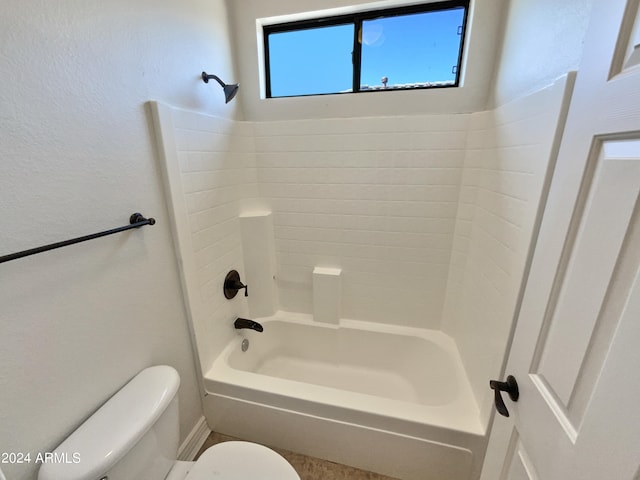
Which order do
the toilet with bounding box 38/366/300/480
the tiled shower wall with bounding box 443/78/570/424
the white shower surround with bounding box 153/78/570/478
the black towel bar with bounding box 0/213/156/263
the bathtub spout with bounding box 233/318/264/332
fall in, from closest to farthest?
1. the black towel bar with bounding box 0/213/156/263
2. the toilet with bounding box 38/366/300/480
3. the tiled shower wall with bounding box 443/78/570/424
4. the white shower surround with bounding box 153/78/570/478
5. the bathtub spout with bounding box 233/318/264/332

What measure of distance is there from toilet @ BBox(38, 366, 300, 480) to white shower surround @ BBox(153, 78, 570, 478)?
375 mm

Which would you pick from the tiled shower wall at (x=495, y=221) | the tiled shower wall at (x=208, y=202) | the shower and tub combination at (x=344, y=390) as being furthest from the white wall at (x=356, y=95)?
the shower and tub combination at (x=344, y=390)

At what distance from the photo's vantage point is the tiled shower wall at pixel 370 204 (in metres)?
1.54

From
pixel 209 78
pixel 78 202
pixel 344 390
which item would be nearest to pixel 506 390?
pixel 344 390

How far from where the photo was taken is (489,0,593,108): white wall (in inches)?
29.0

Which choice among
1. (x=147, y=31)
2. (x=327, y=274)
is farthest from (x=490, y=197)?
(x=147, y=31)

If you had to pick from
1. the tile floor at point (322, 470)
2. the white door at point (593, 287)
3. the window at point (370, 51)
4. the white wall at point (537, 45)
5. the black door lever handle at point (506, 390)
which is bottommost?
the tile floor at point (322, 470)

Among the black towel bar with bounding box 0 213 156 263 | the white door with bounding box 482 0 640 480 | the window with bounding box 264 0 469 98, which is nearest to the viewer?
the white door with bounding box 482 0 640 480

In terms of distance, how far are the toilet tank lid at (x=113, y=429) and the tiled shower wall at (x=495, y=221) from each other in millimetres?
1235

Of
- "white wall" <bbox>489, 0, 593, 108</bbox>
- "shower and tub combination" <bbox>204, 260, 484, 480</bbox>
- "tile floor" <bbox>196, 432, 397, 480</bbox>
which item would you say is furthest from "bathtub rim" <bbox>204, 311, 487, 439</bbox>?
"white wall" <bbox>489, 0, 593, 108</bbox>

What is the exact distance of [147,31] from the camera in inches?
39.4

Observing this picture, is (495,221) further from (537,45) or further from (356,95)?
(356,95)

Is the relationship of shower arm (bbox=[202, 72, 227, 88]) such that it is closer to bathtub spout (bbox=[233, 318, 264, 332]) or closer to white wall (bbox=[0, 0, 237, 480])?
white wall (bbox=[0, 0, 237, 480])

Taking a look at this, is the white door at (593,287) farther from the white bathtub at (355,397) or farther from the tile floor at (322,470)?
the tile floor at (322,470)
